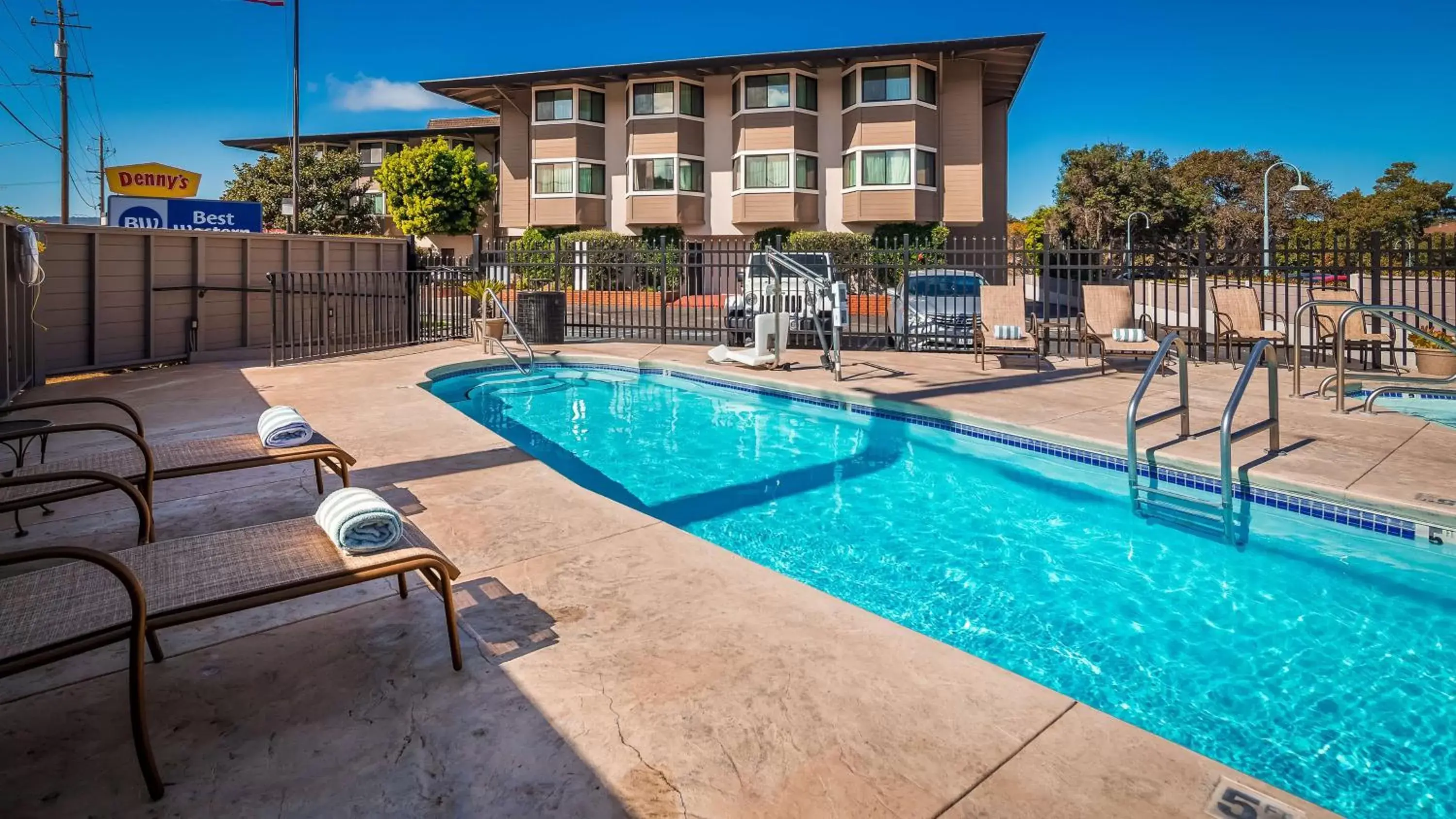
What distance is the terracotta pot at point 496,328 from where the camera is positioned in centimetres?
1290

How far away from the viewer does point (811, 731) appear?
7.52 feet

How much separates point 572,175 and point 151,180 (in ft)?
48.5

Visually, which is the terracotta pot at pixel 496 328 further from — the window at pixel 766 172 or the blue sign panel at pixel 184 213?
the window at pixel 766 172

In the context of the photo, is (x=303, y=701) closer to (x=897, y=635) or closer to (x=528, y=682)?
(x=528, y=682)

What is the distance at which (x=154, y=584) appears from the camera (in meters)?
2.27

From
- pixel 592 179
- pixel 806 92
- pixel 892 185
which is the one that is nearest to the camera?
pixel 892 185

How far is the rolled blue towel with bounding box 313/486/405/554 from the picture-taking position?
258cm

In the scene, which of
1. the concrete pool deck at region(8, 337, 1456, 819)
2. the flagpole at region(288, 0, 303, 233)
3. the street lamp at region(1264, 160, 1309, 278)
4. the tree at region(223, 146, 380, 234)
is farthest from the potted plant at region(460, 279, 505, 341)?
the tree at region(223, 146, 380, 234)

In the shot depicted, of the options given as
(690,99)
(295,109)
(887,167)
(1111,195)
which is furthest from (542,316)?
(1111,195)

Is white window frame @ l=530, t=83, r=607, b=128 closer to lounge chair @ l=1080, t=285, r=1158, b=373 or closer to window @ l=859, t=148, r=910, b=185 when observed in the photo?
window @ l=859, t=148, r=910, b=185

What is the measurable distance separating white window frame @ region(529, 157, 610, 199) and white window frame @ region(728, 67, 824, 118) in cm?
679

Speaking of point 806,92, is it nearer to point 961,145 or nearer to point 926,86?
point 926,86

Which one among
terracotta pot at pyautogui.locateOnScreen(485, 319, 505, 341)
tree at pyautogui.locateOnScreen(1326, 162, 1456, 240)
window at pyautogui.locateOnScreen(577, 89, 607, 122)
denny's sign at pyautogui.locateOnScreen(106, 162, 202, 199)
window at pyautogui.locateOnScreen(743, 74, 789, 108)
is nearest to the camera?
terracotta pot at pyautogui.locateOnScreen(485, 319, 505, 341)

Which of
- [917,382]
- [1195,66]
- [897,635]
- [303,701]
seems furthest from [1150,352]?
[1195,66]
